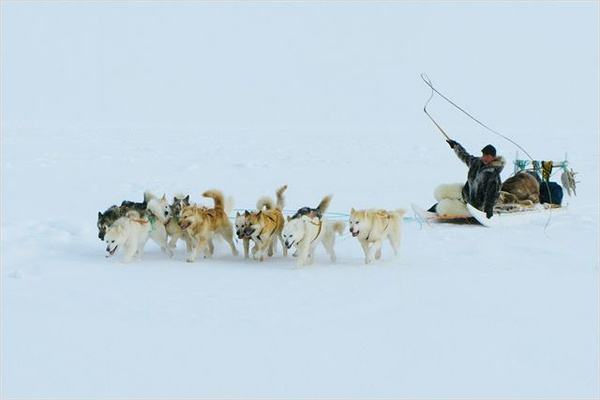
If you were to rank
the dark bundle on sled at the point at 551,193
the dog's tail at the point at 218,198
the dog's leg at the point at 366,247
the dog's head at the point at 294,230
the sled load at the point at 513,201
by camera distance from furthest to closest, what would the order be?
1. the dark bundle on sled at the point at 551,193
2. the sled load at the point at 513,201
3. the dog's tail at the point at 218,198
4. the dog's leg at the point at 366,247
5. the dog's head at the point at 294,230

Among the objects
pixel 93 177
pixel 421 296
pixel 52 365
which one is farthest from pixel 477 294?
pixel 93 177

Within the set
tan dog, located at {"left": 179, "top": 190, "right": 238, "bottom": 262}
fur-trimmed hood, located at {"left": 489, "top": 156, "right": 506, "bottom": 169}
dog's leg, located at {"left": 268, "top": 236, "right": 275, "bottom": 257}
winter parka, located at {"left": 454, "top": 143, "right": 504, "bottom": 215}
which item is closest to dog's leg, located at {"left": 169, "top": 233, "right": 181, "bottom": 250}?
tan dog, located at {"left": 179, "top": 190, "right": 238, "bottom": 262}

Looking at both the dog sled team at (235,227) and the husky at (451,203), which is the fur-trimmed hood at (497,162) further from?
the dog sled team at (235,227)

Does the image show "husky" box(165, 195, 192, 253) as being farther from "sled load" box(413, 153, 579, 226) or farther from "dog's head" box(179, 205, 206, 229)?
"sled load" box(413, 153, 579, 226)

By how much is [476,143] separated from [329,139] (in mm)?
4728

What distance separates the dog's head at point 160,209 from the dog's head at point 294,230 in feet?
3.65

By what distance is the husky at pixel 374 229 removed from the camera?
6.54m

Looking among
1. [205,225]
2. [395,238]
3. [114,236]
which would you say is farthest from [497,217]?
[114,236]

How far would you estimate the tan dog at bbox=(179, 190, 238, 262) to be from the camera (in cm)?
662

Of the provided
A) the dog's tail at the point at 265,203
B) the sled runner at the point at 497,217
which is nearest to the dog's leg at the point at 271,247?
the dog's tail at the point at 265,203

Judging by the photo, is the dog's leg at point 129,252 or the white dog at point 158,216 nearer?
the dog's leg at point 129,252

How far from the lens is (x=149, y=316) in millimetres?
5082

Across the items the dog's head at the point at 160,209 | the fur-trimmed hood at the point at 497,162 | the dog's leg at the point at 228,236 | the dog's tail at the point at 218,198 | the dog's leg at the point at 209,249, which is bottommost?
the dog's leg at the point at 209,249

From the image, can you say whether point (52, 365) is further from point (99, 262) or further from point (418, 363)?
point (99, 262)
